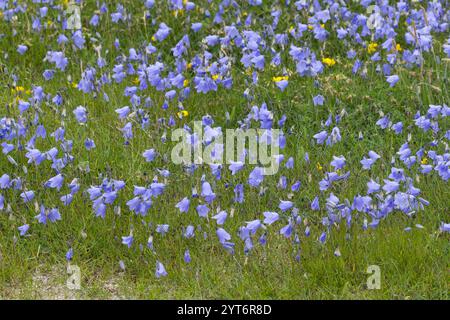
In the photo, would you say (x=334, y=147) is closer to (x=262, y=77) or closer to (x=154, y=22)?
(x=262, y=77)

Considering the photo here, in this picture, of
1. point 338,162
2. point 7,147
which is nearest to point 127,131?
point 7,147

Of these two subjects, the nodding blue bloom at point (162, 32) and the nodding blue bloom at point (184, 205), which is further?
the nodding blue bloom at point (162, 32)

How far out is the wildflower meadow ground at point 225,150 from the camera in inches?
192

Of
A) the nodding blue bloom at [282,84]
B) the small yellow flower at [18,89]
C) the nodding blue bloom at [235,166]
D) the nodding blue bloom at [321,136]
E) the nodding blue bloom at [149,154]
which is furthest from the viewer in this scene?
the small yellow flower at [18,89]

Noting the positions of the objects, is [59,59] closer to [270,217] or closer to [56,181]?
[56,181]

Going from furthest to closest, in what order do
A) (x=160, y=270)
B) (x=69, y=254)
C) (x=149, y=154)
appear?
(x=149, y=154)
(x=69, y=254)
(x=160, y=270)

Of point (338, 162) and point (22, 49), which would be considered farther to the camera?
point (22, 49)

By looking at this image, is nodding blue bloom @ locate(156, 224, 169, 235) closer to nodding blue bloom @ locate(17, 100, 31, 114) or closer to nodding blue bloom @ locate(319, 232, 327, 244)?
nodding blue bloom @ locate(319, 232, 327, 244)

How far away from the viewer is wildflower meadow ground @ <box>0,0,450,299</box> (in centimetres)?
487

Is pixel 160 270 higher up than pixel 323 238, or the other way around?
pixel 323 238

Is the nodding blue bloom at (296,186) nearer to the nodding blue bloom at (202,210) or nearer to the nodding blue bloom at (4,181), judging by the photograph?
the nodding blue bloom at (202,210)

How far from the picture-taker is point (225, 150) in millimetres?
5805

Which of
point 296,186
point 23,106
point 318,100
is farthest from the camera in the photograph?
point 318,100

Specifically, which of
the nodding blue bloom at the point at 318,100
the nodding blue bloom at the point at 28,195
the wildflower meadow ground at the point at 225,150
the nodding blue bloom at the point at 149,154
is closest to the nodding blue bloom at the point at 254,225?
the wildflower meadow ground at the point at 225,150
